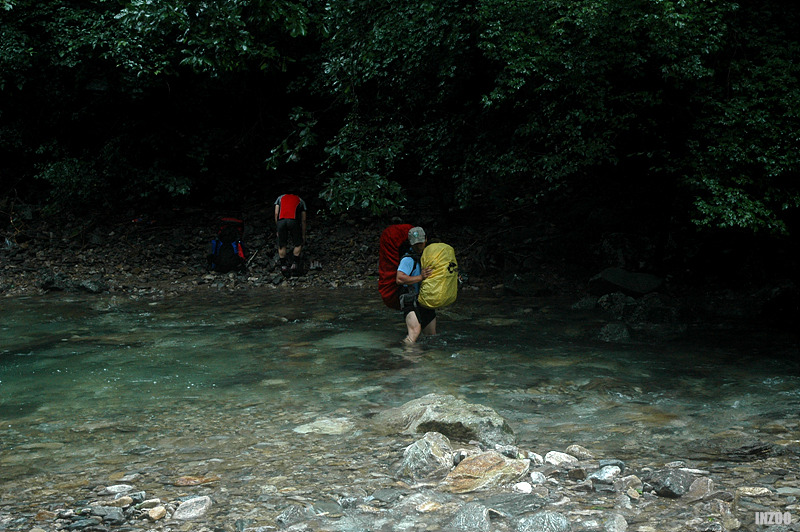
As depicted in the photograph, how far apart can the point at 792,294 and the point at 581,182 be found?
563 centimetres

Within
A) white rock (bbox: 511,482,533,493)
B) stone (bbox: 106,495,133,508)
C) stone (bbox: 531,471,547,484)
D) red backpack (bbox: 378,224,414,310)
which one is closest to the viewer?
stone (bbox: 106,495,133,508)

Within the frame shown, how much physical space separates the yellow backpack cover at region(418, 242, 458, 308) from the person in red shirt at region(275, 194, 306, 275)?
5997 millimetres

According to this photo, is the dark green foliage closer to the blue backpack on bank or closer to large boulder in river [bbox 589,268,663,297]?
large boulder in river [bbox 589,268,663,297]

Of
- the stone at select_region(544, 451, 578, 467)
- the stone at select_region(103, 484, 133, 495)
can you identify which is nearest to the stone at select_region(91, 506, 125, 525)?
the stone at select_region(103, 484, 133, 495)

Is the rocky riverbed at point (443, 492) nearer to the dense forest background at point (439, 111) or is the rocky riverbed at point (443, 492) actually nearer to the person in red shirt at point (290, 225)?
the dense forest background at point (439, 111)

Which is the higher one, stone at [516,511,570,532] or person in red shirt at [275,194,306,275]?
person in red shirt at [275,194,306,275]

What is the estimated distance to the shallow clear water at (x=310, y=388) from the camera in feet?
Result: 15.2

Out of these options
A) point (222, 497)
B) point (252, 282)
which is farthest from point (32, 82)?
point (222, 497)

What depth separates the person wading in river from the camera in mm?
7863

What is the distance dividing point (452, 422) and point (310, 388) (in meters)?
1.98

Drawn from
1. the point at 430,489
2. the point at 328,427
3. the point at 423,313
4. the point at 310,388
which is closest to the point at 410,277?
the point at 423,313

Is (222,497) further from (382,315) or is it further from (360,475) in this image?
(382,315)

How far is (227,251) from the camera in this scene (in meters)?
13.8

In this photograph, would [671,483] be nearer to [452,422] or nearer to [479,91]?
[452,422]
